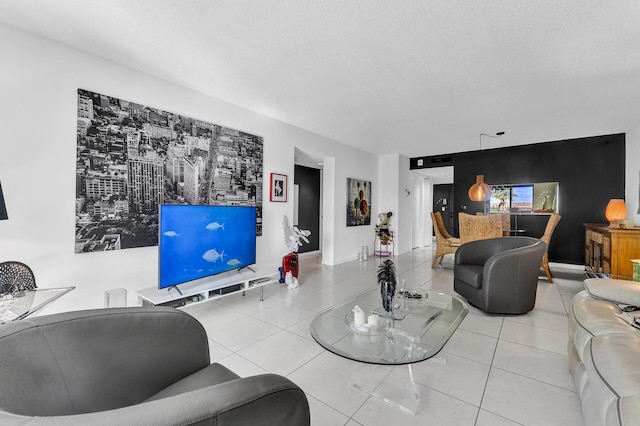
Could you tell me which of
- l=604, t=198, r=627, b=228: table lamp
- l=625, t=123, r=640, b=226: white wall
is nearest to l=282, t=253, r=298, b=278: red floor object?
l=604, t=198, r=627, b=228: table lamp

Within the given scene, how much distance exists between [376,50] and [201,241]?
8.51 ft

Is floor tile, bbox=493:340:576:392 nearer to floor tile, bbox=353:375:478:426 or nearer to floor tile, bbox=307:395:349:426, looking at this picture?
floor tile, bbox=353:375:478:426

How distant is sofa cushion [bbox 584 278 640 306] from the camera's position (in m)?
1.91

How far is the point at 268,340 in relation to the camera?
98.0 inches

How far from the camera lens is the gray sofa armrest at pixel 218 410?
1.86ft

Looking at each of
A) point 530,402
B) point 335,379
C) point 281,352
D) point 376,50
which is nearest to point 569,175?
point 376,50

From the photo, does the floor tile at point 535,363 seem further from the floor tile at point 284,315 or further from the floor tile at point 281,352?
the floor tile at point 284,315

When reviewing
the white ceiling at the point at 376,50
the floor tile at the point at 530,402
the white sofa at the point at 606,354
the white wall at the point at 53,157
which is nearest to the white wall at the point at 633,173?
the white ceiling at the point at 376,50

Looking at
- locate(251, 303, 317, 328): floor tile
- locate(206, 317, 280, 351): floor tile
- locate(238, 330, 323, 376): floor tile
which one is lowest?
→ locate(238, 330, 323, 376): floor tile

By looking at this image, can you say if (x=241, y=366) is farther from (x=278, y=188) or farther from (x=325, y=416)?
(x=278, y=188)

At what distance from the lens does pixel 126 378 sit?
3.66 feet

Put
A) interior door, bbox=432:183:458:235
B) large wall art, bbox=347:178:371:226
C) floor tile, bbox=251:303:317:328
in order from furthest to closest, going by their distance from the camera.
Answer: interior door, bbox=432:183:458:235 → large wall art, bbox=347:178:371:226 → floor tile, bbox=251:303:317:328

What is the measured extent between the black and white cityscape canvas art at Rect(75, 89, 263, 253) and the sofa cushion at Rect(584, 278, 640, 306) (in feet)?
12.4

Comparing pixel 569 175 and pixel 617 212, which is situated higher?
pixel 569 175
